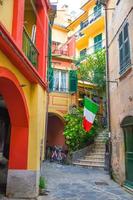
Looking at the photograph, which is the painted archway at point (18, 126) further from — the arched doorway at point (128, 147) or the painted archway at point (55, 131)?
the painted archway at point (55, 131)

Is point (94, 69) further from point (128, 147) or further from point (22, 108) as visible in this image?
point (22, 108)

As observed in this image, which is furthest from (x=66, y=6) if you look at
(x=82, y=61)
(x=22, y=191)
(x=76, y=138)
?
(x=22, y=191)

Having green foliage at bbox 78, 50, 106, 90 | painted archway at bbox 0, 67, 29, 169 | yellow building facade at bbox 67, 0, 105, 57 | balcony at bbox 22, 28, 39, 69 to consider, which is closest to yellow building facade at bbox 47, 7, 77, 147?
green foliage at bbox 78, 50, 106, 90

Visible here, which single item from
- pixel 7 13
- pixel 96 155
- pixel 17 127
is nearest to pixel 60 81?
pixel 96 155

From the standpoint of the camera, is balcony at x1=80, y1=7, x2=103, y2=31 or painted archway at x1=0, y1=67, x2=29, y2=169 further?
balcony at x1=80, y1=7, x2=103, y2=31

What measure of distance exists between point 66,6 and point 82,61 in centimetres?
1248

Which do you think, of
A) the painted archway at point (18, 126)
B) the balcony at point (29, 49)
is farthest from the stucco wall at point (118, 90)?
the painted archway at point (18, 126)

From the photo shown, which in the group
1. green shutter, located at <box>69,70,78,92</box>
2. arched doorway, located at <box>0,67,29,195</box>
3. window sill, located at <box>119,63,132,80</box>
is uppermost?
green shutter, located at <box>69,70,78,92</box>

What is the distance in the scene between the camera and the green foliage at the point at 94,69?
22745mm

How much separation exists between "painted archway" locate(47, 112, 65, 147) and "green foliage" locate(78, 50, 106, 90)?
4.26 meters

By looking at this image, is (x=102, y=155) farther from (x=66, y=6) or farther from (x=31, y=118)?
(x=66, y=6)

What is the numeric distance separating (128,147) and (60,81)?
12.3 m

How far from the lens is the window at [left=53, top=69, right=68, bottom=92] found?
20.9 m

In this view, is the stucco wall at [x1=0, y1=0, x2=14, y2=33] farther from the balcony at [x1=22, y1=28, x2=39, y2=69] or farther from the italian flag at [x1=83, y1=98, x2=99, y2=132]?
the italian flag at [x1=83, y1=98, x2=99, y2=132]
